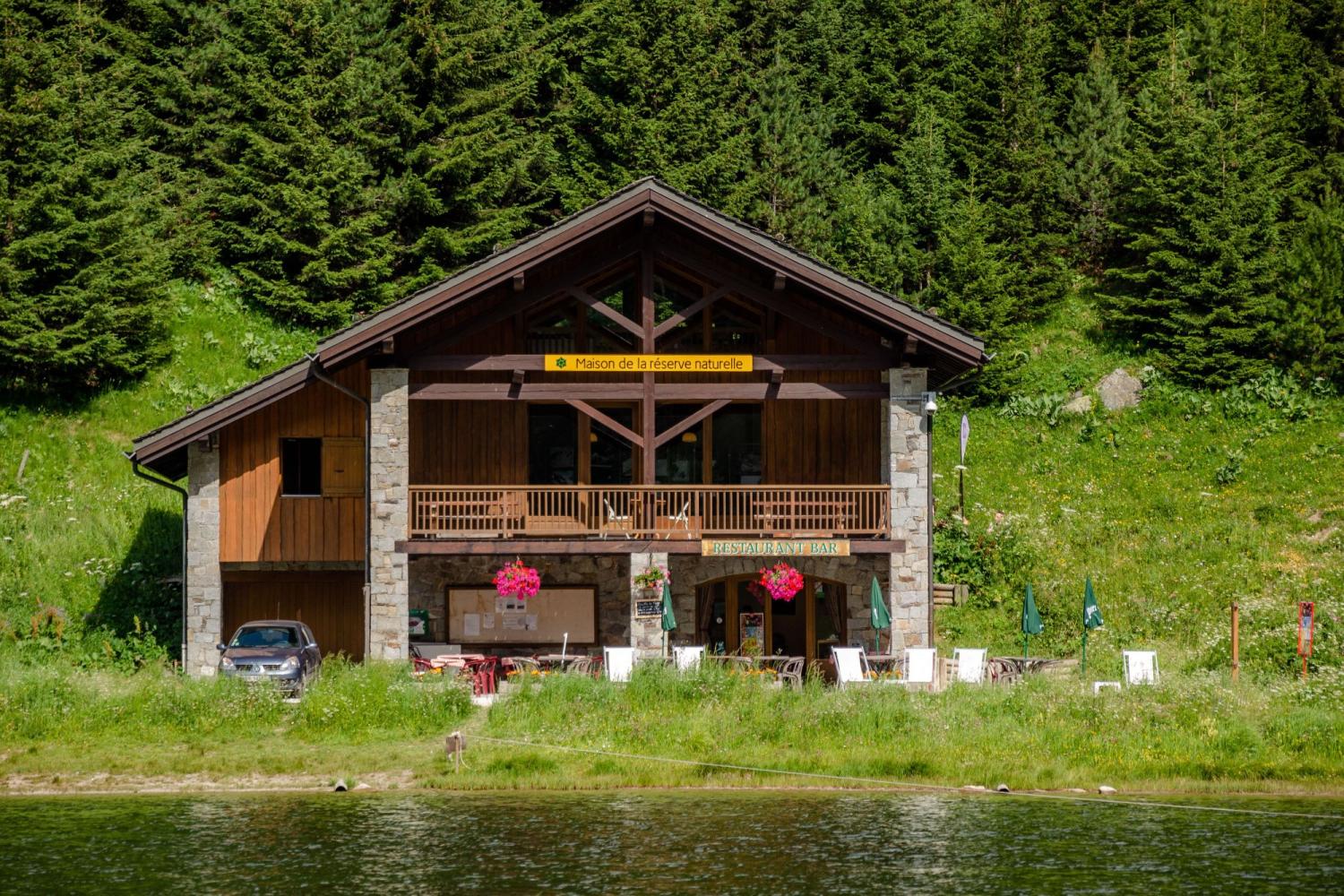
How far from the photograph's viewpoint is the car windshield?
26891mm

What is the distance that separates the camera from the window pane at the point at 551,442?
3153 cm

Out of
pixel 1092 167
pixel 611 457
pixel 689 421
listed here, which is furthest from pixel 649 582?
pixel 1092 167

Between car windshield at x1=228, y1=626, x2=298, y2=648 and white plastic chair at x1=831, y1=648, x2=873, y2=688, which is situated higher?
car windshield at x1=228, y1=626, x2=298, y2=648

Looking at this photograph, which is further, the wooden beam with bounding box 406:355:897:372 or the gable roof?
the wooden beam with bounding box 406:355:897:372

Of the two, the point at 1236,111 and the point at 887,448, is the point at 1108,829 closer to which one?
the point at 887,448

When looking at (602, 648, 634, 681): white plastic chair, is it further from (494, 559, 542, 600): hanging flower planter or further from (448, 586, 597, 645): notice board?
(448, 586, 597, 645): notice board

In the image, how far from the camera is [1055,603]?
102 ft

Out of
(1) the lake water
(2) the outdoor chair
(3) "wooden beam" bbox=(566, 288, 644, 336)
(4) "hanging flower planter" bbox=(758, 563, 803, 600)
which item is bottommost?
(1) the lake water

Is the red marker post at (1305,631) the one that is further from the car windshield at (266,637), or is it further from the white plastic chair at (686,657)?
the car windshield at (266,637)

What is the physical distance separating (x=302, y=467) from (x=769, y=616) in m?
9.30

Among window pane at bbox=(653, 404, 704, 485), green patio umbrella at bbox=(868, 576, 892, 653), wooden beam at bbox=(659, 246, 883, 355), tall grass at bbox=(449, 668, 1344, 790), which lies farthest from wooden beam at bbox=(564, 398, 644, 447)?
tall grass at bbox=(449, 668, 1344, 790)

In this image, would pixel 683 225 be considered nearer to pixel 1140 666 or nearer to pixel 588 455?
pixel 588 455

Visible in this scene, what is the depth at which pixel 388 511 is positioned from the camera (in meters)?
28.6

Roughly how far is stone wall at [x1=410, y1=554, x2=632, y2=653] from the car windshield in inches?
147
